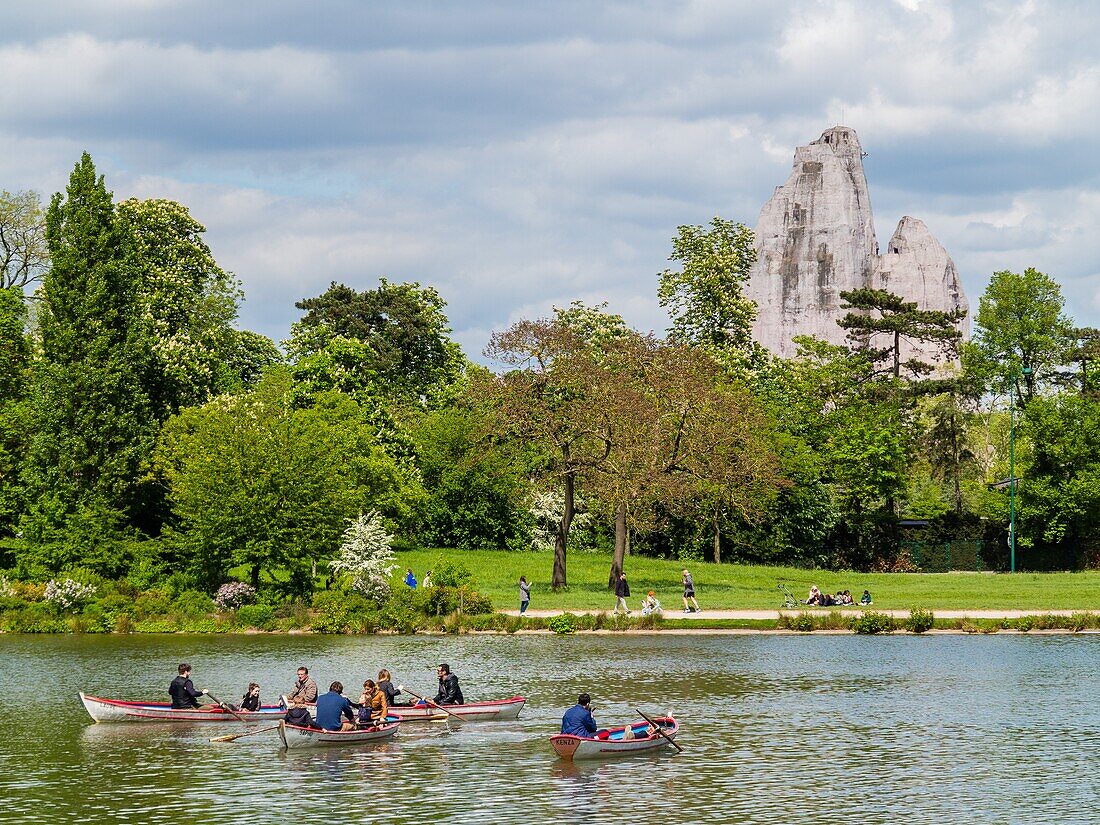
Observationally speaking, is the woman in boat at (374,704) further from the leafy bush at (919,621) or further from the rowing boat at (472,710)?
the leafy bush at (919,621)

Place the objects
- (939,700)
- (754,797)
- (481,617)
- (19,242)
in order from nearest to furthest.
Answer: (754,797)
(939,700)
(481,617)
(19,242)

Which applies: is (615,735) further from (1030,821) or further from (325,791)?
(1030,821)

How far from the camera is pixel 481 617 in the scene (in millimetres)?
53906

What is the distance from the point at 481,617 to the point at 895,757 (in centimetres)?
2729

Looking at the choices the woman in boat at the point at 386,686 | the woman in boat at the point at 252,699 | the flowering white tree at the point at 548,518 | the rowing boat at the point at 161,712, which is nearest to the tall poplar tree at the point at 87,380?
the flowering white tree at the point at 548,518

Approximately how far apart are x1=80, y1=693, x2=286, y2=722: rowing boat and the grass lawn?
2627 centimetres

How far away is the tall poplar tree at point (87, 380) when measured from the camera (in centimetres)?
6391

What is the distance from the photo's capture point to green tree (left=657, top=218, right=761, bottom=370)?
3883 inches

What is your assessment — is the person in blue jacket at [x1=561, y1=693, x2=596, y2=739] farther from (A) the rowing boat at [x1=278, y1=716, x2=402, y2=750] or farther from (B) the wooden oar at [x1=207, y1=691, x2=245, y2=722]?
(B) the wooden oar at [x1=207, y1=691, x2=245, y2=722]

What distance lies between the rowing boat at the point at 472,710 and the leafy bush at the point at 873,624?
75.0 feet

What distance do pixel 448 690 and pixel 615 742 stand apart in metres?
6.43

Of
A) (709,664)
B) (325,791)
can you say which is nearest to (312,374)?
(709,664)

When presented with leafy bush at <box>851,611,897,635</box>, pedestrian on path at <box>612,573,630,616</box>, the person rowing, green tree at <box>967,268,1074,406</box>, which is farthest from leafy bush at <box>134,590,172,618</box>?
green tree at <box>967,268,1074,406</box>

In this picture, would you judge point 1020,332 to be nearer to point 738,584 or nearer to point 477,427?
point 738,584
